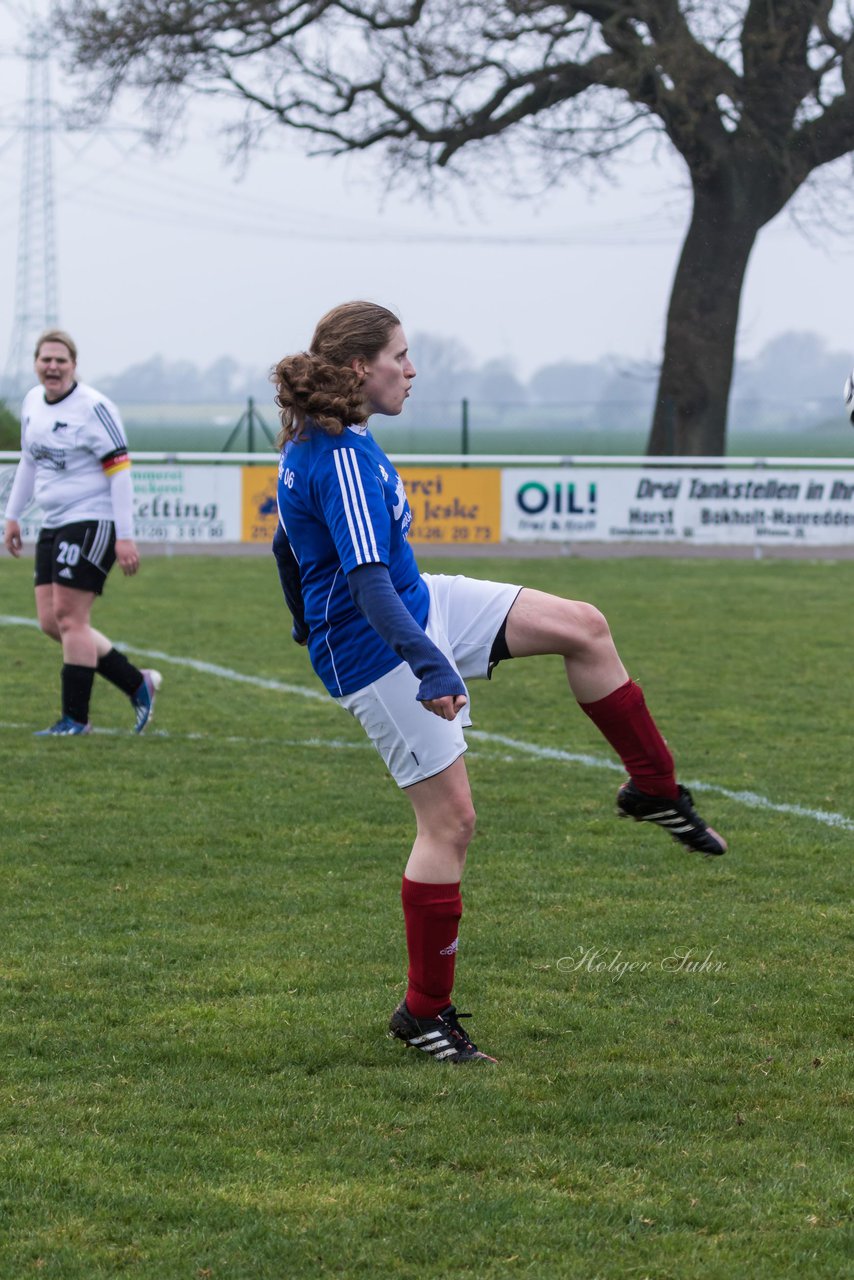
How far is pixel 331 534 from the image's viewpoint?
3.67 meters

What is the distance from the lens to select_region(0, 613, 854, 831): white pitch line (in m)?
6.54

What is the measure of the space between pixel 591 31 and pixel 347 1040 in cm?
2431

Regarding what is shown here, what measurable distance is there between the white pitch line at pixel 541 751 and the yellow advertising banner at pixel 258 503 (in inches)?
354

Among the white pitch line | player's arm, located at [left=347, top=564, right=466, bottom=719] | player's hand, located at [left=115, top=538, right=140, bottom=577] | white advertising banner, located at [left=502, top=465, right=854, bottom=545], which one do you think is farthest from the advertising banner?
player's arm, located at [left=347, top=564, right=466, bottom=719]

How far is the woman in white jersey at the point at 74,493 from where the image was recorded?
7980 millimetres

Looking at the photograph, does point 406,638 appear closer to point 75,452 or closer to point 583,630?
point 583,630

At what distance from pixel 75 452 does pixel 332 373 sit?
4.66 meters

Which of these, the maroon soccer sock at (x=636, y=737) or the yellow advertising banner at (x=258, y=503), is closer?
the maroon soccer sock at (x=636, y=737)

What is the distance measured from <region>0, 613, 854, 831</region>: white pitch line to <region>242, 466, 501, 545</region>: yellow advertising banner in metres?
9.07

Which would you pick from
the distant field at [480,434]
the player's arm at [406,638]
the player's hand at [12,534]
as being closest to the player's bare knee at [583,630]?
the player's arm at [406,638]

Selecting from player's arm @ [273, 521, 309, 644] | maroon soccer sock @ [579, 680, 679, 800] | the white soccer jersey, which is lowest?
maroon soccer sock @ [579, 680, 679, 800]

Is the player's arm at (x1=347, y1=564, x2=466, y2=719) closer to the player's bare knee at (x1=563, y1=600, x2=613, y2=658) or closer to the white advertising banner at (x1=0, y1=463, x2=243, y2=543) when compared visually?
the player's bare knee at (x1=563, y1=600, x2=613, y2=658)

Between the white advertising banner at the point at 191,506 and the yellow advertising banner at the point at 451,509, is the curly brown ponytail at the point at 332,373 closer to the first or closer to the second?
the yellow advertising banner at the point at 451,509

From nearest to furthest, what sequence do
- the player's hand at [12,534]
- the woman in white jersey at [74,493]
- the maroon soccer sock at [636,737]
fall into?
the maroon soccer sock at [636,737]
the woman in white jersey at [74,493]
the player's hand at [12,534]
